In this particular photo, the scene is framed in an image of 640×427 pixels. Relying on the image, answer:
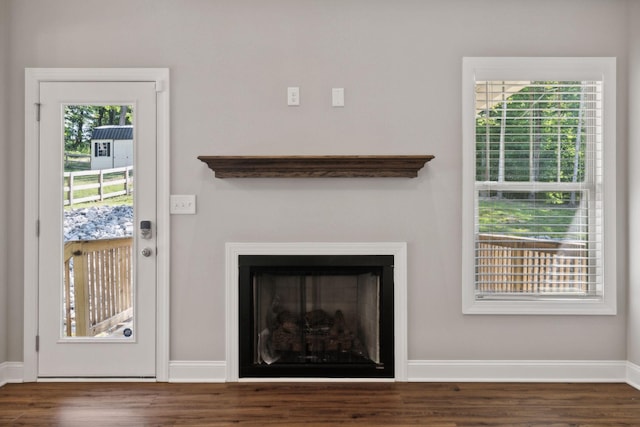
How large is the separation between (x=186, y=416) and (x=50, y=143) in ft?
6.40

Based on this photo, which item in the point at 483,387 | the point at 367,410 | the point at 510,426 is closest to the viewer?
the point at 510,426

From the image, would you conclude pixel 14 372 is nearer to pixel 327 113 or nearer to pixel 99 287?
pixel 99 287

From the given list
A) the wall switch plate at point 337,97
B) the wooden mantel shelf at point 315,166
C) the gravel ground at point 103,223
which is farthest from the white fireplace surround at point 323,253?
the wall switch plate at point 337,97

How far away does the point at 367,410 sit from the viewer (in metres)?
2.88

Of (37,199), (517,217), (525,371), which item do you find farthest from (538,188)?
(37,199)

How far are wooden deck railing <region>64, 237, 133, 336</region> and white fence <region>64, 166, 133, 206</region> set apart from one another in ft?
0.95

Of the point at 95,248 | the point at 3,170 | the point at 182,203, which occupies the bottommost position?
the point at 95,248

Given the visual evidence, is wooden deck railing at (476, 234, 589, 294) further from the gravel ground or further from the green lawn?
the gravel ground

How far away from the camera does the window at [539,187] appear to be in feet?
11.0

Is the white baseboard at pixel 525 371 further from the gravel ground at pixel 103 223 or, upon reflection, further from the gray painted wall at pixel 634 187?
the gravel ground at pixel 103 223

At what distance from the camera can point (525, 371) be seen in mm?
3369

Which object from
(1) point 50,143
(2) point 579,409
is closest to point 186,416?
(1) point 50,143

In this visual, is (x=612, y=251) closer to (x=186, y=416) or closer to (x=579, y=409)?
(x=579, y=409)

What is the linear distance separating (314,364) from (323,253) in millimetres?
729
